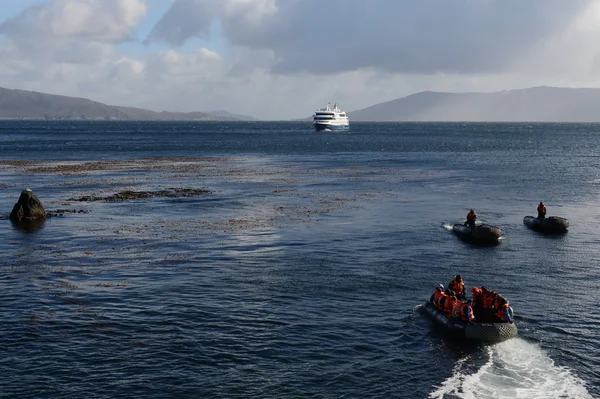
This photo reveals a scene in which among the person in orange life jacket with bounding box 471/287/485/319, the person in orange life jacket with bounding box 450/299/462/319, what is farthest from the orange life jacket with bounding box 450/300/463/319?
the person in orange life jacket with bounding box 471/287/485/319

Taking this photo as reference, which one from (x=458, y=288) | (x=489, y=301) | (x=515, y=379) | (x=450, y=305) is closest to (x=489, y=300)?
(x=489, y=301)

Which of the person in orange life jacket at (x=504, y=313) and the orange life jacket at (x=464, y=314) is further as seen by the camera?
the orange life jacket at (x=464, y=314)

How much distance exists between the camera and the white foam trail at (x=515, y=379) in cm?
2409

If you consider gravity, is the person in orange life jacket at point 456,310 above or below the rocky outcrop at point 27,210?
below

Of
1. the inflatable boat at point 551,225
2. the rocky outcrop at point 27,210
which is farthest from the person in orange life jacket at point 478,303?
the rocky outcrop at point 27,210

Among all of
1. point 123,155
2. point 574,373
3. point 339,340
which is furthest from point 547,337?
point 123,155

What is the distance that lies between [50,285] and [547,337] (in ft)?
82.7

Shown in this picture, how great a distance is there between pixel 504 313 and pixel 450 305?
2464mm

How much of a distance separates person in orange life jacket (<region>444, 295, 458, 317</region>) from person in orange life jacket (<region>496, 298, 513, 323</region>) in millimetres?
1978

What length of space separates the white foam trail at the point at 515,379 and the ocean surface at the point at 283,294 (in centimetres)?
8

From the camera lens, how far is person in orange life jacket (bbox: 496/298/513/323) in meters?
29.5

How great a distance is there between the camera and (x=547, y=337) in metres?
29.5

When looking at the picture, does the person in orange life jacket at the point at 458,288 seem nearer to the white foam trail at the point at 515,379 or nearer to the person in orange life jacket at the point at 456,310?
the person in orange life jacket at the point at 456,310

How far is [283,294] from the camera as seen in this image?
3553 centimetres
